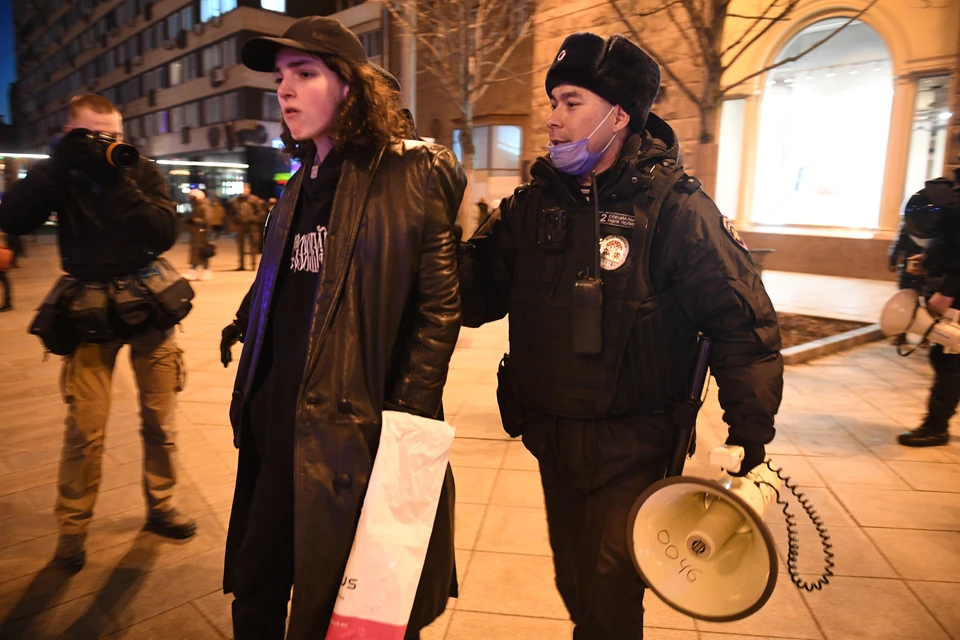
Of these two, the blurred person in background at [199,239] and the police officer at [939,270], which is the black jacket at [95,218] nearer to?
the police officer at [939,270]

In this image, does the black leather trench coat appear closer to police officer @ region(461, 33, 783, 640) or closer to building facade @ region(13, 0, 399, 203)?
police officer @ region(461, 33, 783, 640)

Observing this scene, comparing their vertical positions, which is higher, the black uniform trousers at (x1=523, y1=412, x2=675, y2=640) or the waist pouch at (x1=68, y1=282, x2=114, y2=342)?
the waist pouch at (x1=68, y1=282, x2=114, y2=342)

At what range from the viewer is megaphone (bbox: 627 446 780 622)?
5.83ft

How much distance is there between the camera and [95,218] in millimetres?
2969

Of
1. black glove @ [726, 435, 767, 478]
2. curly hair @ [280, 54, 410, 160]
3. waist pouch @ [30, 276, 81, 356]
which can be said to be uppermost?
curly hair @ [280, 54, 410, 160]

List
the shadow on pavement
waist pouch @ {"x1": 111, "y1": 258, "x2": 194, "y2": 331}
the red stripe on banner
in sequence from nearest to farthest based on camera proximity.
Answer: the red stripe on banner, the shadow on pavement, waist pouch @ {"x1": 111, "y1": 258, "x2": 194, "y2": 331}

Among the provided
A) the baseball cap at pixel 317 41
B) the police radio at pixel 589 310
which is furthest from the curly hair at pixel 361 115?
the police radio at pixel 589 310

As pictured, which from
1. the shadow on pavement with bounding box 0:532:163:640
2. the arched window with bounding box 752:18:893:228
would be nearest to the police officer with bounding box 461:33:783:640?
the shadow on pavement with bounding box 0:532:163:640

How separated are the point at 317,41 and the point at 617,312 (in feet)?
3.66

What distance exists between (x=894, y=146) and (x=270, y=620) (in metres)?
13.9

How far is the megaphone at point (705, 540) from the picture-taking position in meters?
1.78

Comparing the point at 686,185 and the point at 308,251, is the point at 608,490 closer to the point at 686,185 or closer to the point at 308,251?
the point at 686,185

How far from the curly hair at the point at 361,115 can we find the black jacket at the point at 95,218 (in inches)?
59.8

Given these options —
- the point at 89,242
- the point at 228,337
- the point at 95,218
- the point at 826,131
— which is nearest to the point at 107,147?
the point at 95,218
